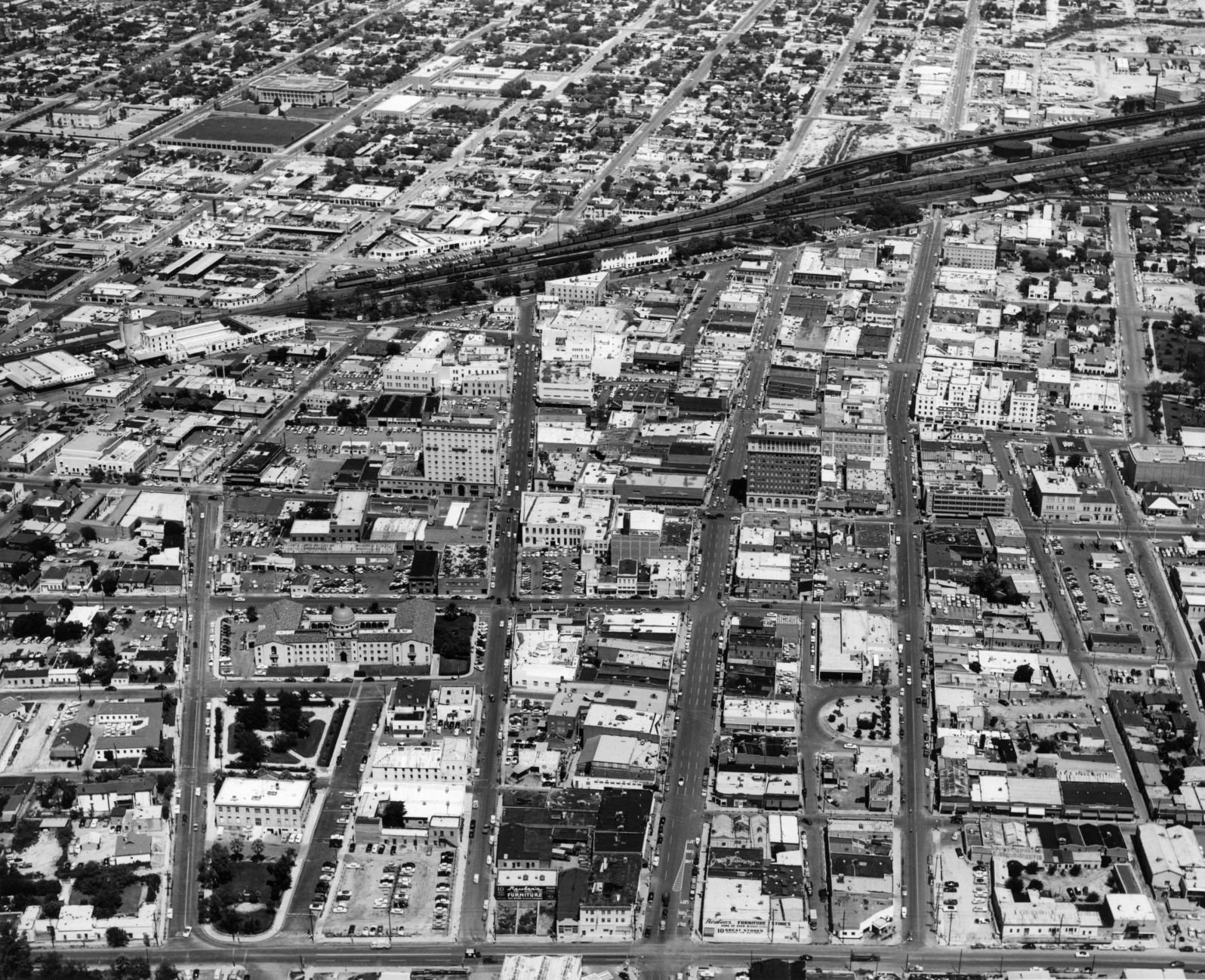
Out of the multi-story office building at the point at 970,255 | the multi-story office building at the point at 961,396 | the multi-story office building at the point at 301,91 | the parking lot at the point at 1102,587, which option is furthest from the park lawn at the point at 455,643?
the multi-story office building at the point at 301,91

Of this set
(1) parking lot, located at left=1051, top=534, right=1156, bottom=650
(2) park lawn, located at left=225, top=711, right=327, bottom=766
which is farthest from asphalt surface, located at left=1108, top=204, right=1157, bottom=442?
(2) park lawn, located at left=225, top=711, right=327, bottom=766

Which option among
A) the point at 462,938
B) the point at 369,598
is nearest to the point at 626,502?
the point at 369,598

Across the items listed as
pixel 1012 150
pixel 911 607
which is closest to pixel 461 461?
pixel 911 607

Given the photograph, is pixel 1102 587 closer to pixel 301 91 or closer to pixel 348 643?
pixel 348 643

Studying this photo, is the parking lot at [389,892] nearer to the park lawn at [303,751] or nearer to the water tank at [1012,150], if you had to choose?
the park lawn at [303,751]

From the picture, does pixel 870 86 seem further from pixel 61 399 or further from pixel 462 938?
pixel 462 938
